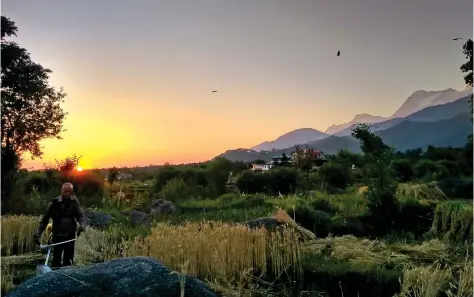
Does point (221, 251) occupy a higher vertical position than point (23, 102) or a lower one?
lower

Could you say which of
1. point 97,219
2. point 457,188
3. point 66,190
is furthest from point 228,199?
point 66,190

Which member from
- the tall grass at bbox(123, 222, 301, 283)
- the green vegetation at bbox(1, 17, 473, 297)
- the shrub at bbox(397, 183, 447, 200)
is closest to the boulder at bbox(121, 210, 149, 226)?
the green vegetation at bbox(1, 17, 473, 297)

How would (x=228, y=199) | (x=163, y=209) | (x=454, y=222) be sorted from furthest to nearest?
(x=228, y=199) < (x=163, y=209) < (x=454, y=222)

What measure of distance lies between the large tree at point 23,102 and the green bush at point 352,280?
Result: 1884cm

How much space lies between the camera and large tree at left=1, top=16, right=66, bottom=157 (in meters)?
23.5

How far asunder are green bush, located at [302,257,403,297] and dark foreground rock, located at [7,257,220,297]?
2230 millimetres

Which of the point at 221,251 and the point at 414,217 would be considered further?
the point at 414,217

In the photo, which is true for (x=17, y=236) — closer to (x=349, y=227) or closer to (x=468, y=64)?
(x=349, y=227)

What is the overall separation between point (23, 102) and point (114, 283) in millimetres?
21583

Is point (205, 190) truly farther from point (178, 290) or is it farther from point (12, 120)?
point (178, 290)

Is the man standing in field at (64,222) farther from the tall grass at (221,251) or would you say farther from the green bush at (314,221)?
the green bush at (314,221)

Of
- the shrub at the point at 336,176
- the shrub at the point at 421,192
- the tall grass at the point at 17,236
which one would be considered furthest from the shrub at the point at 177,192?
the tall grass at the point at 17,236

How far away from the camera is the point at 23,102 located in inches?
971

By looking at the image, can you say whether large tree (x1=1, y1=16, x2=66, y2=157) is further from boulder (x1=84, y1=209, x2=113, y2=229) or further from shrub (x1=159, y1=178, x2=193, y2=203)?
boulder (x1=84, y1=209, x2=113, y2=229)
